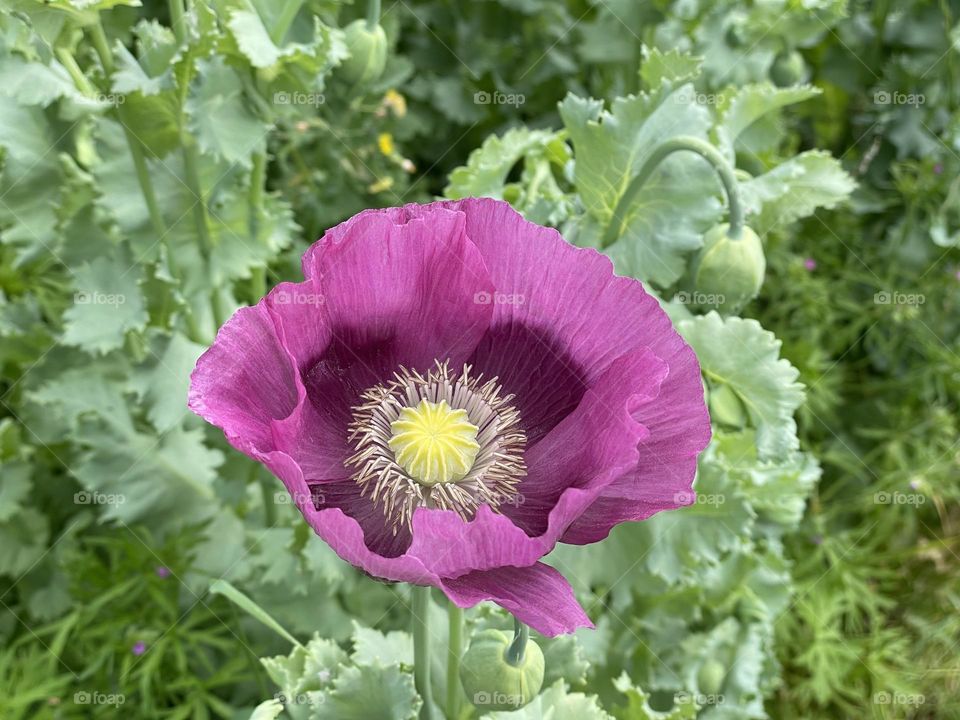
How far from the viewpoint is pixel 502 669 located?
134cm

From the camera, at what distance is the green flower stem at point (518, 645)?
132cm

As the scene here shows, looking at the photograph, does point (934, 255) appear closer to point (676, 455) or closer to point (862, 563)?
point (862, 563)

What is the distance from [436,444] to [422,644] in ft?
1.11

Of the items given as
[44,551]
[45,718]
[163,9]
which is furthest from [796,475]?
[163,9]

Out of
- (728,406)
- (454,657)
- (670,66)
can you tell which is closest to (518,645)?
(454,657)

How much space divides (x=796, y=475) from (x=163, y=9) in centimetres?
248

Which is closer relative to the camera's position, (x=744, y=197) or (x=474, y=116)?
(x=744, y=197)

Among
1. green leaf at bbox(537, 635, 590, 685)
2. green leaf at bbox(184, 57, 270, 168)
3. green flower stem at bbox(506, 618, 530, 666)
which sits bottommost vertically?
green leaf at bbox(537, 635, 590, 685)

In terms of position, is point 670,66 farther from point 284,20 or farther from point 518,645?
point 518,645

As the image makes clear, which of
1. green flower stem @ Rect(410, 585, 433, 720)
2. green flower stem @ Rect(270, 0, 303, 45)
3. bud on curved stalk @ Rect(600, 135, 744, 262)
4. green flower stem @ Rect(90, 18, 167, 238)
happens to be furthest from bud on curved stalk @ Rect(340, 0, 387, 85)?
green flower stem @ Rect(410, 585, 433, 720)

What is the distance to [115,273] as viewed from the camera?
226 centimetres

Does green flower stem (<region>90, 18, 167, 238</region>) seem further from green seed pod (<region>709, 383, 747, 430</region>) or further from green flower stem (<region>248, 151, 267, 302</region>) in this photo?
green seed pod (<region>709, 383, 747, 430</region>)

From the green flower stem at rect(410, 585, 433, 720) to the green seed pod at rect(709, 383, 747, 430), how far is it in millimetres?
653

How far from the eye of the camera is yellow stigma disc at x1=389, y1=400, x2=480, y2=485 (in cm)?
137
